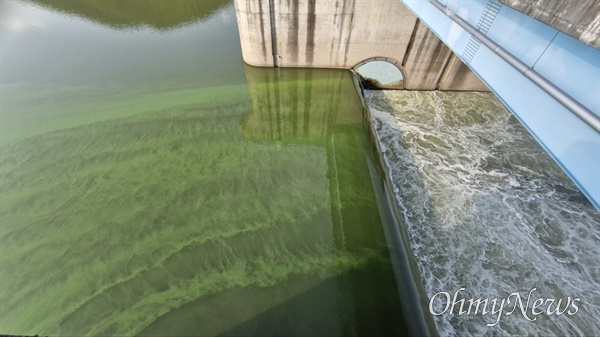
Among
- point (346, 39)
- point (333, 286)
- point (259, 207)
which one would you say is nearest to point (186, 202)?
point (259, 207)

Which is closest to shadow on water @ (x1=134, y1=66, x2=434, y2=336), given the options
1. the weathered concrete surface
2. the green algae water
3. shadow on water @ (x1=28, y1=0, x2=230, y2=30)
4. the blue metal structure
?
the green algae water

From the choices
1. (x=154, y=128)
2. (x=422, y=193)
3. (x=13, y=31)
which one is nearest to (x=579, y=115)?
(x=422, y=193)

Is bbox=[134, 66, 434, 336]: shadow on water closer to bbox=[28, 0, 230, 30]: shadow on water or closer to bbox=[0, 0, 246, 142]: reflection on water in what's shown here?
bbox=[0, 0, 246, 142]: reflection on water

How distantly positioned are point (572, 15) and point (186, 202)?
24.0 feet

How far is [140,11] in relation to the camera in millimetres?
16500

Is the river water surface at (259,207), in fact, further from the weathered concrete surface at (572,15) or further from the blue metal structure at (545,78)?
the weathered concrete surface at (572,15)

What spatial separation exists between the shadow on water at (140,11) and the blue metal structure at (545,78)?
16.2 meters

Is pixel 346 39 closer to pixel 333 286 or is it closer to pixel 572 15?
pixel 572 15

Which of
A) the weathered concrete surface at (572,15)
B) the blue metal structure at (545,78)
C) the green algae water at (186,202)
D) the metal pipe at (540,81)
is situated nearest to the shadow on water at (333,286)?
the green algae water at (186,202)

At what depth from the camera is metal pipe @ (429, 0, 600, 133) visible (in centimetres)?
210

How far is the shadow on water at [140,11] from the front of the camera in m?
15.2

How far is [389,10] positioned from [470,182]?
6773mm

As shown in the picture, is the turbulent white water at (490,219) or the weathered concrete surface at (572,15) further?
the turbulent white water at (490,219)

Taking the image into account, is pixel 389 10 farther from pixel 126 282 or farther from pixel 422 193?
pixel 126 282
